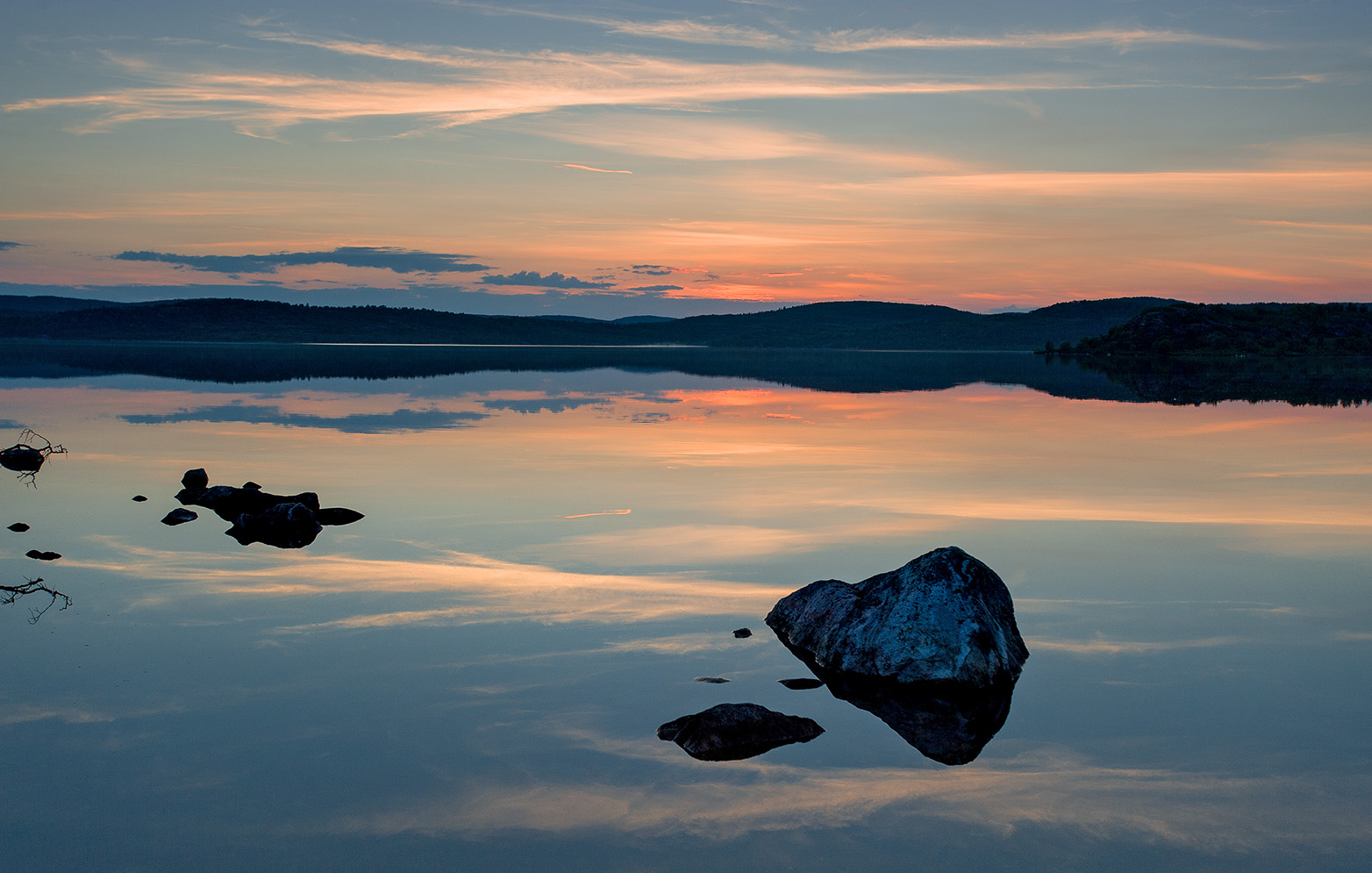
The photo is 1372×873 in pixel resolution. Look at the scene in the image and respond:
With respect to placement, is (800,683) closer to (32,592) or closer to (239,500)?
(32,592)

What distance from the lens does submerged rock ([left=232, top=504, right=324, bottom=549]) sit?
504 inches

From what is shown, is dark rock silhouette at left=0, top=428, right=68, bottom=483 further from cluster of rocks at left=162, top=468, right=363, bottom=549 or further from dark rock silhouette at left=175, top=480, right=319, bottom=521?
dark rock silhouette at left=175, top=480, right=319, bottom=521

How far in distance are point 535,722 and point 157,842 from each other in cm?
233

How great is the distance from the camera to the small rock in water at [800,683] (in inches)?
302

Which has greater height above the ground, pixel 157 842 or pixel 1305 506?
pixel 1305 506

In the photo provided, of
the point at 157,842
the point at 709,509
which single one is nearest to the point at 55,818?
the point at 157,842

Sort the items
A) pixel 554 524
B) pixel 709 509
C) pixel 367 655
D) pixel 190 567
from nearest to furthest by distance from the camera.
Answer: pixel 367 655
pixel 190 567
pixel 554 524
pixel 709 509

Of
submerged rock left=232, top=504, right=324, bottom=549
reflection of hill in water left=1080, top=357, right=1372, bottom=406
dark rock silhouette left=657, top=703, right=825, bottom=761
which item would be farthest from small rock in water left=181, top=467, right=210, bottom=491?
reflection of hill in water left=1080, top=357, right=1372, bottom=406

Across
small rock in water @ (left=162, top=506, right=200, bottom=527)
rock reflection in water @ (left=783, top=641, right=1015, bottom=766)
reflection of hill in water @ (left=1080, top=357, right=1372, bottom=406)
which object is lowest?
rock reflection in water @ (left=783, top=641, right=1015, bottom=766)

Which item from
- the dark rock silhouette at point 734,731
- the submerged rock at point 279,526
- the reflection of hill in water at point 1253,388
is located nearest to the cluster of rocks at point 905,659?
the dark rock silhouette at point 734,731

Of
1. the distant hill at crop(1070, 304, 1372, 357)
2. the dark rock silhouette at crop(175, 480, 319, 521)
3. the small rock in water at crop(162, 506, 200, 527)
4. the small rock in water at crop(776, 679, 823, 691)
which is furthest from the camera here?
the distant hill at crop(1070, 304, 1372, 357)

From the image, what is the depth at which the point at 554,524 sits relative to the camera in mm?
13375

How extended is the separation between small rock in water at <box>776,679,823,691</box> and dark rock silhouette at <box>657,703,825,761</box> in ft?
2.71

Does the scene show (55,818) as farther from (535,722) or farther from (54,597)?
(54,597)
